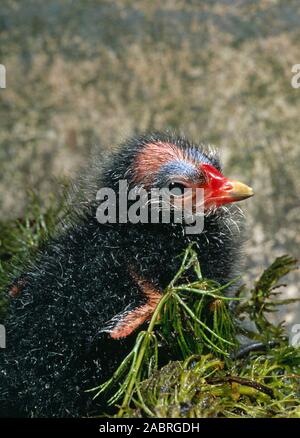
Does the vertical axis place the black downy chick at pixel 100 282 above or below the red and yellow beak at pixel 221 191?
below

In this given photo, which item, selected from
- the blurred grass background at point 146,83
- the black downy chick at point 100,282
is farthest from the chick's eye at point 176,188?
the blurred grass background at point 146,83

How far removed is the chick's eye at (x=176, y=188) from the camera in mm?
1045

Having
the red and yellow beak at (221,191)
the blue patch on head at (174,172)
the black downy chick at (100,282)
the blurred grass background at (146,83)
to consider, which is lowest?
the black downy chick at (100,282)

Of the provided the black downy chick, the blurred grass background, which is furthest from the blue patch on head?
the blurred grass background

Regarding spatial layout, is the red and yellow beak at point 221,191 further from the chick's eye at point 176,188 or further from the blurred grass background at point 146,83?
the blurred grass background at point 146,83

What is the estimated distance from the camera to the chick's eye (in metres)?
1.04

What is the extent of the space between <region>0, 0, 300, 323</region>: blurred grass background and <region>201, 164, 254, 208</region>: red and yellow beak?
677 mm

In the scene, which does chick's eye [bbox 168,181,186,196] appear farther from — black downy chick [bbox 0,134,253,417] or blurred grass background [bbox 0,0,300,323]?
blurred grass background [bbox 0,0,300,323]

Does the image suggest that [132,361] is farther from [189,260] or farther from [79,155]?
[79,155]

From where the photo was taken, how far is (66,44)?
195 cm

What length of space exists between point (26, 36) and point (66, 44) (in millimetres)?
105

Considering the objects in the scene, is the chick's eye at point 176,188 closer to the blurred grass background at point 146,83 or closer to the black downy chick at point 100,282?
the black downy chick at point 100,282

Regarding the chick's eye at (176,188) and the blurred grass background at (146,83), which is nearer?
the chick's eye at (176,188)
